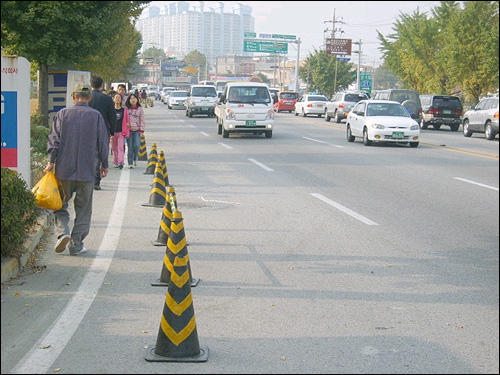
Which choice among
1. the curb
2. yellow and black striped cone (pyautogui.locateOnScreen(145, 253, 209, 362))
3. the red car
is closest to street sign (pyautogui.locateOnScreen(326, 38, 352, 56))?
the red car

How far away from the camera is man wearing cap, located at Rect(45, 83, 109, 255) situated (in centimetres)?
775

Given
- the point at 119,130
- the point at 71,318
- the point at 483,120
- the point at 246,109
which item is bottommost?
the point at 71,318

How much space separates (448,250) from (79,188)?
4.44m

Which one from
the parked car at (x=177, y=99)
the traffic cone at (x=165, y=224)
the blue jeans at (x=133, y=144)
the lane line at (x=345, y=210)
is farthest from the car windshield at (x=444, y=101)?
the traffic cone at (x=165, y=224)

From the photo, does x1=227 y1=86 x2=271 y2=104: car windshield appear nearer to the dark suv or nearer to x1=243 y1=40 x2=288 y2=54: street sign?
the dark suv

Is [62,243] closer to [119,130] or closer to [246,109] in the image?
[119,130]

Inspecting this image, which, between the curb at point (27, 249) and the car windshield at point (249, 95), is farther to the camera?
the car windshield at point (249, 95)

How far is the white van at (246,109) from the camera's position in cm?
2567

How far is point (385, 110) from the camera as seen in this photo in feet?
78.8

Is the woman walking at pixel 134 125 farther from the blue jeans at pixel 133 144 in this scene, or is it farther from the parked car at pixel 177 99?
the parked car at pixel 177 99

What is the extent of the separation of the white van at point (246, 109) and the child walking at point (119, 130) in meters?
9.61

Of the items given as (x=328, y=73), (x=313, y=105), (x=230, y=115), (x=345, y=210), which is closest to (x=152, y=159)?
(x=345, y=210)

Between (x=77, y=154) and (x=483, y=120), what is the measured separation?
24966mm

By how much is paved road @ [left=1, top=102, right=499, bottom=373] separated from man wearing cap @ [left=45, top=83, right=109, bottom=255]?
400 mm
